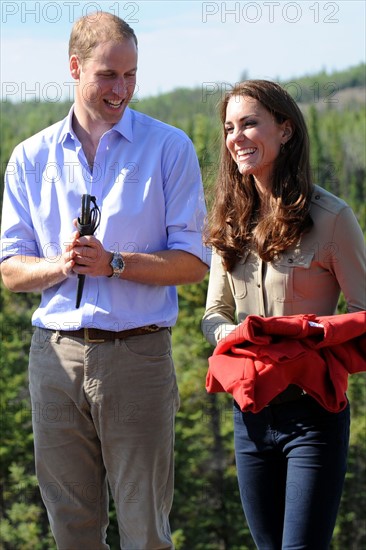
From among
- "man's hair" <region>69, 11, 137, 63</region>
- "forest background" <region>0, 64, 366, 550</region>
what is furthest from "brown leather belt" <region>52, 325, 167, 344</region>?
"forest background" <region>0, 64, 366, 550</region>

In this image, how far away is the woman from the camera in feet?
9.34

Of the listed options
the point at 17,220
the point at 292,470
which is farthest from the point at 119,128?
the point at 292,470

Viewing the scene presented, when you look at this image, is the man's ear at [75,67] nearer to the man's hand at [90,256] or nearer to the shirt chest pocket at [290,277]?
the man's hand at [90,256]

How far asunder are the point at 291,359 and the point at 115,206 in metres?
0.95

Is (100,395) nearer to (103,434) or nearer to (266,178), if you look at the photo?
(103,434)

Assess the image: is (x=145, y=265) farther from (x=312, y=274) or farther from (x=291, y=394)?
(x=291, y=394)

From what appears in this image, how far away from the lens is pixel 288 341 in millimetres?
2883

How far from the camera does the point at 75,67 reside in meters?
3.43

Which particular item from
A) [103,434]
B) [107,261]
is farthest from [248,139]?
[103,434]

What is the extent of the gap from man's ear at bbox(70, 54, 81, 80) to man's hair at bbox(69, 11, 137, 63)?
0.06ft

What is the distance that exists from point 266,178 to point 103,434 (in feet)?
3.67

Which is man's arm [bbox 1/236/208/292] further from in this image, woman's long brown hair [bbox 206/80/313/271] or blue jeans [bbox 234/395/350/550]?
blue jeans [bbox 234/395/350/550]

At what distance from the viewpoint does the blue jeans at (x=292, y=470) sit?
2818 mm

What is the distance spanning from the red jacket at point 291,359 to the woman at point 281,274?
8 cm
